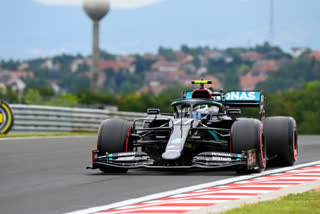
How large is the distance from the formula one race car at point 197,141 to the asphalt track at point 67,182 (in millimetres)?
250

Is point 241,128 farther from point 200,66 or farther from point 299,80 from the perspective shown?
point 200,66

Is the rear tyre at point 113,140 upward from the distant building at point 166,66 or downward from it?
downward

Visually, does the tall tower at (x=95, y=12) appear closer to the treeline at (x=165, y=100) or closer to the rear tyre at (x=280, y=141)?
the treeline at (x=165, y=100)

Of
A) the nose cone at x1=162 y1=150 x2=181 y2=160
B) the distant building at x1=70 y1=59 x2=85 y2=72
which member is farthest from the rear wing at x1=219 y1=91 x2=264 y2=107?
the distant building at x1=70 y1=59 x2=85 y2=72

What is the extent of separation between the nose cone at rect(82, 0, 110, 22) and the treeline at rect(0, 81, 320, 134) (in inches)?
335

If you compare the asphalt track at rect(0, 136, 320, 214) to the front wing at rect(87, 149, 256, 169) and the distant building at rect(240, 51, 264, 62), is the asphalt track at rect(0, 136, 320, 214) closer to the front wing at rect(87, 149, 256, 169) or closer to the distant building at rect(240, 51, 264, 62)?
the front wing at rect(87, 149, 256, 169)

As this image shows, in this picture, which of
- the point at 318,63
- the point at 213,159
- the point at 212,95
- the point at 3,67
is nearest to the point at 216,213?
the point at 213,159

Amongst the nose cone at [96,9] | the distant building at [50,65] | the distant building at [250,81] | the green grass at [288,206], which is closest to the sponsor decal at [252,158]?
the green grass at [288,206]

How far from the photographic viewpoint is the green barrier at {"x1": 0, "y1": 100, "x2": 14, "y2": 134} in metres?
25.2

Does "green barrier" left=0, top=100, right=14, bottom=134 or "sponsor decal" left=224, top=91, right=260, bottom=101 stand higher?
"sponsor decal" left=224, top=91, right=260, bottom=101

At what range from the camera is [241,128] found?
40.5ft

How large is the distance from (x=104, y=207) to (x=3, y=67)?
151m

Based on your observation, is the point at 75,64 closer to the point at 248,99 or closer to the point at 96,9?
the point at 96,9

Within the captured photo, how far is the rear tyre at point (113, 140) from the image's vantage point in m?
12.9
